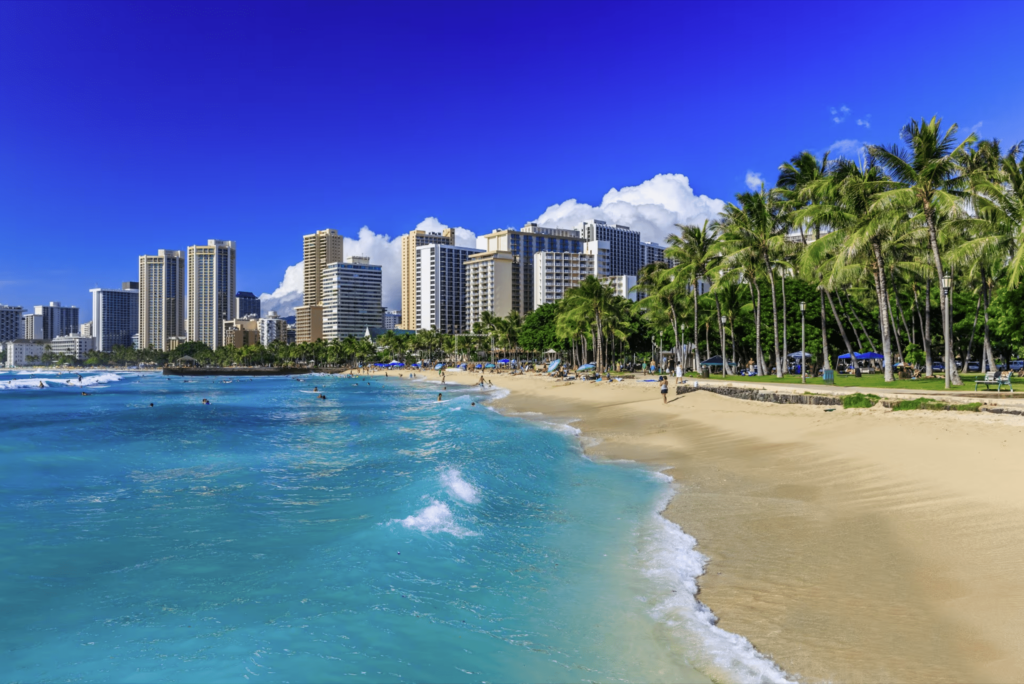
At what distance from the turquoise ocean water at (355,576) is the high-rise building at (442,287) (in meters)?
168

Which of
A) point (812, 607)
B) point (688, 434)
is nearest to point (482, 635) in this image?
point (812, 607)

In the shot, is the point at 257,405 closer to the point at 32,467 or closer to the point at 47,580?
the point at 32,467

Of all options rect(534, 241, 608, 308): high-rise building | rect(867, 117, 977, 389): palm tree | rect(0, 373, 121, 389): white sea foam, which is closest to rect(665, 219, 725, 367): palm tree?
rect(867, 117, 977, 389): palm tree

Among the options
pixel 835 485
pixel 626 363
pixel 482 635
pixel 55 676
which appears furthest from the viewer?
pixel 626 363

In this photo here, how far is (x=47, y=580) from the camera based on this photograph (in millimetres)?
8469

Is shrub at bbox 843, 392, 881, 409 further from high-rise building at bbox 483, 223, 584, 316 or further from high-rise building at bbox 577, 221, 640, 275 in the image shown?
high-rise building at bbox 577, 221, 640, 275

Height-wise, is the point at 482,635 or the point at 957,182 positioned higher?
the point at 957,182

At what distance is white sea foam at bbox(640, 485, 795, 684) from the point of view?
5.51 m

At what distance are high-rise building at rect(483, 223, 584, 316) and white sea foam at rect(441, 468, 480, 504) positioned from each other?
15118 centimetres

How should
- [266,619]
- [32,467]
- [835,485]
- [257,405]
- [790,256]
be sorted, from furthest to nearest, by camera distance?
[257,405]
[790,256]
[32,467]
[835,485]
[266,619]

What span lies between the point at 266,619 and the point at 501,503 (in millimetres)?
6318

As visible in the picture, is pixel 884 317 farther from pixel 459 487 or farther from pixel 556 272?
pixel 556 272

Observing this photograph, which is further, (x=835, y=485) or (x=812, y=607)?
(x=835, y=485)

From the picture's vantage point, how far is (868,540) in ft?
28.9
